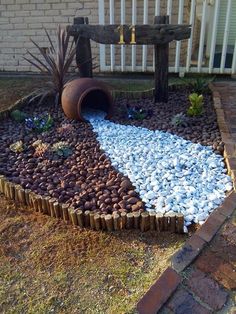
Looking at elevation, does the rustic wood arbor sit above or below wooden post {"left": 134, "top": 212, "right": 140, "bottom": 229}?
above

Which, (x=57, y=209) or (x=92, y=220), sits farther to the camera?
(x=57, y=209)

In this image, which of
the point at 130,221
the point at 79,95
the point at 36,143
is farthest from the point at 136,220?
the point at 79,95

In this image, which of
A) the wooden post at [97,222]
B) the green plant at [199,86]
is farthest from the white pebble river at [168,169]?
the green plant at [199,86]

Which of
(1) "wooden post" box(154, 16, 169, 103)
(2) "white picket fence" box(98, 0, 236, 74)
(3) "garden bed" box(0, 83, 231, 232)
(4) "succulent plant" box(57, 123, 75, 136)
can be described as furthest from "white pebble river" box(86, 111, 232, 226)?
(2) "white picket fence" box(98, 0, 236, 74)

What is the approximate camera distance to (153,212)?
221 centimetres

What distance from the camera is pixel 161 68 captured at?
12.5 feet

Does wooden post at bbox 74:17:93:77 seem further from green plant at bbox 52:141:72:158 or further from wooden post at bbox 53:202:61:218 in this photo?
wooden post at bbox 53:202:61:218

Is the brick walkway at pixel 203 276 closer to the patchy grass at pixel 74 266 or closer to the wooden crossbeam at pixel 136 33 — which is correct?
the patchy grass at pixel 74 266

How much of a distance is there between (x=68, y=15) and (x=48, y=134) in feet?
8.34

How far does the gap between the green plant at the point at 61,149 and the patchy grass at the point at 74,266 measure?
0.80 meters

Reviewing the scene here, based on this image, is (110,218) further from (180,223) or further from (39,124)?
(39,124)

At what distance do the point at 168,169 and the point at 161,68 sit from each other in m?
1.53

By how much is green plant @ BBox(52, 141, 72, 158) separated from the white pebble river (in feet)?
1.03

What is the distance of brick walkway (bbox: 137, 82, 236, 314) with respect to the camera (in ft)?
5.49
